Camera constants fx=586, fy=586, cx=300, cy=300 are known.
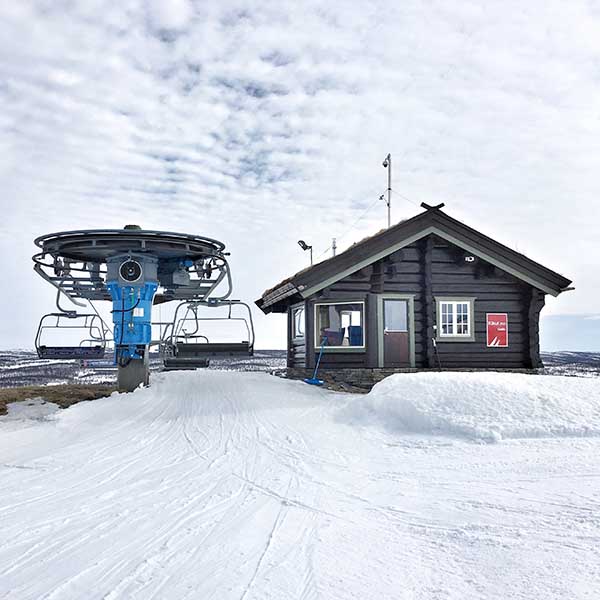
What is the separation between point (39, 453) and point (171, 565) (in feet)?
16.1

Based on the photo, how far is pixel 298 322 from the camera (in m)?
19.1

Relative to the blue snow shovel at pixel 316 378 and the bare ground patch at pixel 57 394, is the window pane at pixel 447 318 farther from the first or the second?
the bare ground patch at pixel 57 394

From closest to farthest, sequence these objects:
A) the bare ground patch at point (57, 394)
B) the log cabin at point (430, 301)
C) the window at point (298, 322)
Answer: the bare ground patch at point (57, 394) < the log cabin at point (430, 301) < the window at point (298, 322)

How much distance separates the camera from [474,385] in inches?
369

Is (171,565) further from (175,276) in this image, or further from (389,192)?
(389,192)

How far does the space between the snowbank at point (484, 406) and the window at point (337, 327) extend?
586 centimetres

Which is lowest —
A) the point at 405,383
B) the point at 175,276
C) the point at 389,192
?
the point at 405,383

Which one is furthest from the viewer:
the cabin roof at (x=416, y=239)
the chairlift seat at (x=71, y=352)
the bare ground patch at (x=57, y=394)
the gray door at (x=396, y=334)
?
the gray door at (x=396, y=334)

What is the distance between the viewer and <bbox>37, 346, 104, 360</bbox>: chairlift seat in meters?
14.7

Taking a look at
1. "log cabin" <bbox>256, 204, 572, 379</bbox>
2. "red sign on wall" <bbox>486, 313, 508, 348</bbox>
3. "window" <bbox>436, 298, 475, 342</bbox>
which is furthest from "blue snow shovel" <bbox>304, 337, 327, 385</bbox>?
"red sign on wall" <bbox>486, 313, 508, 348</bbox>

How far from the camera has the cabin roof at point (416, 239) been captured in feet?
50.2

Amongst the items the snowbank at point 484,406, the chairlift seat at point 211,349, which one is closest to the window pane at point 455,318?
the chairlift seat at point 211,349

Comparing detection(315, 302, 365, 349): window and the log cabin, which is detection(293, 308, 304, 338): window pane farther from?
the log cabin

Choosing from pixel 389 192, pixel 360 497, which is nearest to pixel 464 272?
pixel 389 192
